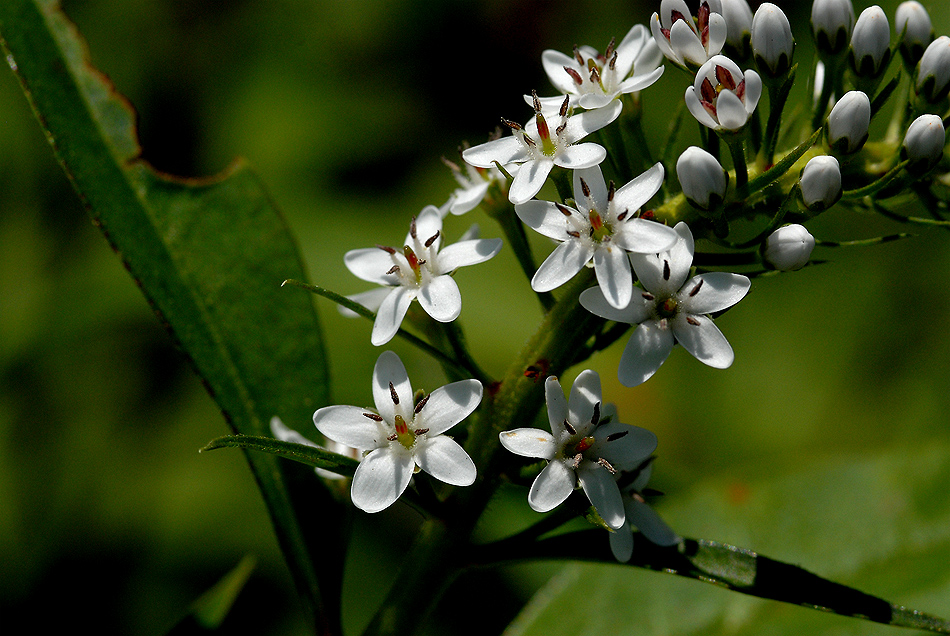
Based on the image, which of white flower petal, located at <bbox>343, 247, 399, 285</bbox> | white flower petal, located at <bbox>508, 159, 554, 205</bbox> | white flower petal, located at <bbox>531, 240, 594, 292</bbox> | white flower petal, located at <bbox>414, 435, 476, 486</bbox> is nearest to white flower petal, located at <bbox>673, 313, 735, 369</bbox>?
white flower petal, located at <bbox>531, 240, 594, 292</bbox>

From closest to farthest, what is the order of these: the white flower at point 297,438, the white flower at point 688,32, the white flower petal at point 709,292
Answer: the white flower petal at point 709,292, the white flower at point 688,32, the white flower at point 297,438

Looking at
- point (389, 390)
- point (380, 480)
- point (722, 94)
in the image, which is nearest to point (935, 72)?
point (722, 94)

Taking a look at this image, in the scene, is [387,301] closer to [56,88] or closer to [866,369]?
[56,88]

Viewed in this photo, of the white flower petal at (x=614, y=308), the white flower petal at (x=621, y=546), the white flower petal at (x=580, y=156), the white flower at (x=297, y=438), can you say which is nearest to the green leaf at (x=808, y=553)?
the white flower petal at (x=621, y=546)

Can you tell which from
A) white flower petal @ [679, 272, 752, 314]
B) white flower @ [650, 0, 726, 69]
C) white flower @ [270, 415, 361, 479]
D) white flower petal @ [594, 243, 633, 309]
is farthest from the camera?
white flower @ [270, 415, 361, 479]

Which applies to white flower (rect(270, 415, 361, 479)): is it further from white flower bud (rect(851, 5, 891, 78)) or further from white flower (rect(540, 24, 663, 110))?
white flower bud (rect(851, 5, 891, 78))

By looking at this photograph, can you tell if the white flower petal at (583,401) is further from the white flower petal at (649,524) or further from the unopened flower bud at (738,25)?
the unopened flower bud at (738,25)

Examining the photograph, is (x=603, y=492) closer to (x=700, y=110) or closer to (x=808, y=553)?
(x=700, y=110)

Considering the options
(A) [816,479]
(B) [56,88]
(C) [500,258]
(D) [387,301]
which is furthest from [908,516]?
(B) [56,88]
